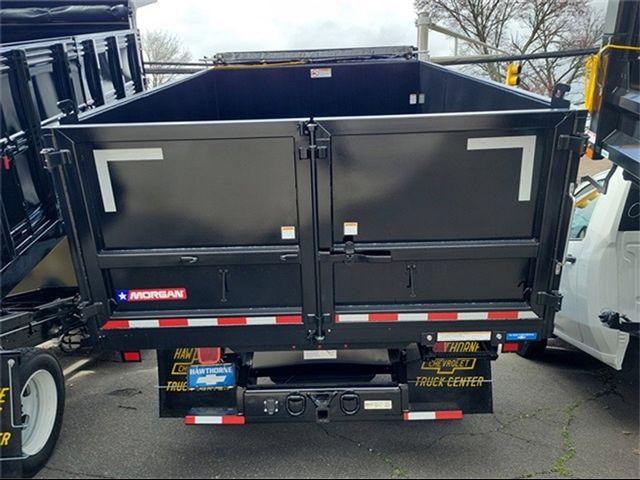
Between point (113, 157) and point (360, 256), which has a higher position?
point (113, 157)

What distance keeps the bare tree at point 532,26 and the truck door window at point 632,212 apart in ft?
48.9

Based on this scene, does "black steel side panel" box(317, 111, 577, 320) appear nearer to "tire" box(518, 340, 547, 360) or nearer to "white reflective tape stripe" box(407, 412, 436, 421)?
"white reflective tape stripe" box(407, 412, 436, 421)

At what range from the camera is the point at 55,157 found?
2525mm

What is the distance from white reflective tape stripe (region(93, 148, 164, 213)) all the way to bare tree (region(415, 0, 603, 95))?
16.6m

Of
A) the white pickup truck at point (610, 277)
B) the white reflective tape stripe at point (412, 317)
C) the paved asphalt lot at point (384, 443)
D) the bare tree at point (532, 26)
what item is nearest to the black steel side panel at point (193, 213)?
the white reflective tape stripe at point (412, 317)

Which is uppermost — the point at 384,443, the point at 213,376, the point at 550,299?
the point at 550,299

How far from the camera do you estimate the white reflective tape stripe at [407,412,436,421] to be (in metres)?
2.96

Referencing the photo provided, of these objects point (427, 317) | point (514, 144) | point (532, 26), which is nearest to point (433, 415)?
point (427, 317)

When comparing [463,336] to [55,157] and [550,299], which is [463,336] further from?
[55,157]

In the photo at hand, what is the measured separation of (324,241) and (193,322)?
0.88 meters

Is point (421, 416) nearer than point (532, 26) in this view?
Yes

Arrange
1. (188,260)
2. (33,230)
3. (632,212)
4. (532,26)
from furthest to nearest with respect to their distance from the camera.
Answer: (532,26) < (33,230) < (632,212) < (188,260)

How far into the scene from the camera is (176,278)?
9.10ft

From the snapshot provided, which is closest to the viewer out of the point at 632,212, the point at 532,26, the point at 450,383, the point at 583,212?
the point at 450,383
